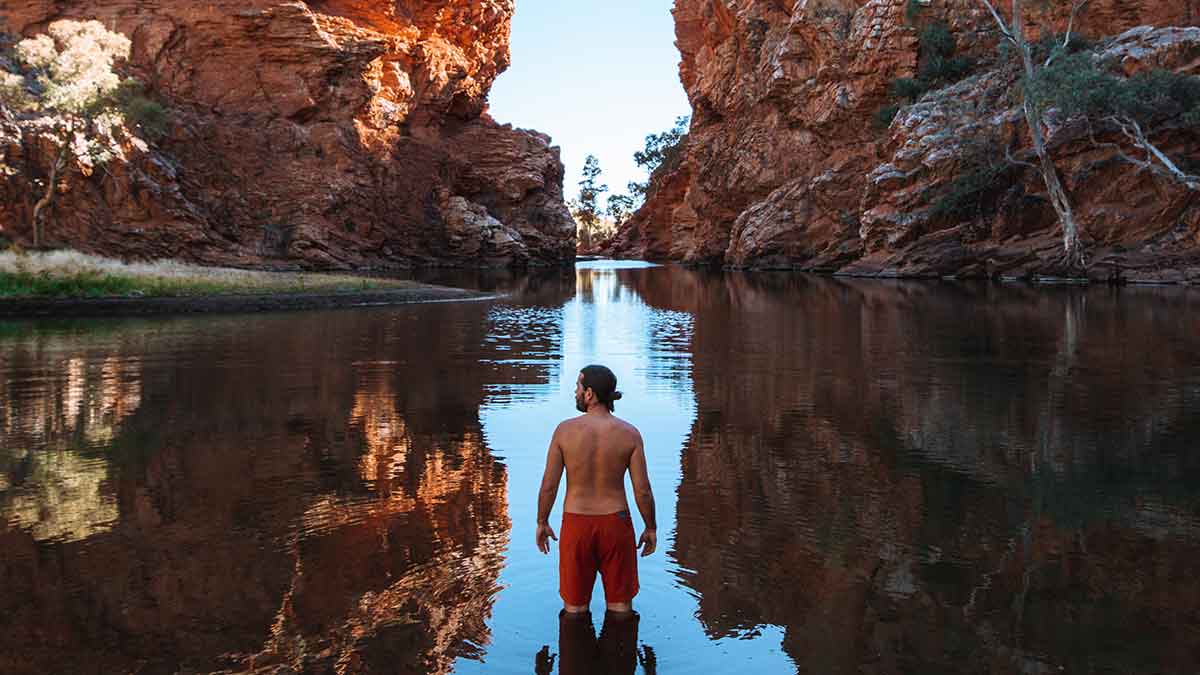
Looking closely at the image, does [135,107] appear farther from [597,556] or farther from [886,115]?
[597,556]

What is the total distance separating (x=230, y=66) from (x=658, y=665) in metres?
71.3

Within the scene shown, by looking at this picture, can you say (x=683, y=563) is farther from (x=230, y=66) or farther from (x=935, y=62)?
(x=230, y=66)

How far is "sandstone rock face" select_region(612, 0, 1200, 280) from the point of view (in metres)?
43.7

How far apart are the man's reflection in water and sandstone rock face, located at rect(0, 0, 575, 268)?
→ 5139cm

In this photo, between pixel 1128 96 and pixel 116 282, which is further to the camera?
pixel 1128 96

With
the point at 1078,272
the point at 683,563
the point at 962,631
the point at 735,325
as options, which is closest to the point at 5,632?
the point at 683,563

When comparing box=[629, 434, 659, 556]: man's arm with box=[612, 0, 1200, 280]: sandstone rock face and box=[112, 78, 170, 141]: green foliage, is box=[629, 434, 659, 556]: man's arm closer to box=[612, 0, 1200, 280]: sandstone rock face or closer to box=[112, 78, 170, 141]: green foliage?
box=[612, 0, 1200, 280]: sandstone rock face

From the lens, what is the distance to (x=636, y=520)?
711 centimetres

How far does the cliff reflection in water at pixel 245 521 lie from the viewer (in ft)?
16.1

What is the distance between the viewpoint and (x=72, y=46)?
1548 inches

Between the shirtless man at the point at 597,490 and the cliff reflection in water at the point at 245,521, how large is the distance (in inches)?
25.1

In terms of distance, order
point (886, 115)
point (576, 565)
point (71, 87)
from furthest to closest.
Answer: point (886, 115) → point (71, 87) → point (576, 565)

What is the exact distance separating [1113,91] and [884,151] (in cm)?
1838

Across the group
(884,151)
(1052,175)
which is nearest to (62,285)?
(1052,175)
